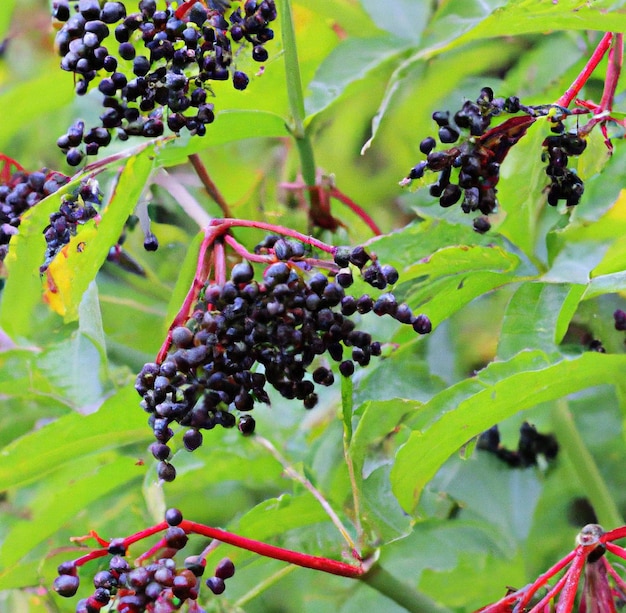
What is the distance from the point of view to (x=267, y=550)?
856mm

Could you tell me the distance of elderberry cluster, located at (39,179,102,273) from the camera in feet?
3.16

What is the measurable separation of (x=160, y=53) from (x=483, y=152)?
0.37 metres

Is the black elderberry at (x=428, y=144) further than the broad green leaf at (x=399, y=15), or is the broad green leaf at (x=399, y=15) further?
the broad green leaf at (x=399, y=15)

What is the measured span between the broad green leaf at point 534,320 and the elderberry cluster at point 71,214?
1.80 ft

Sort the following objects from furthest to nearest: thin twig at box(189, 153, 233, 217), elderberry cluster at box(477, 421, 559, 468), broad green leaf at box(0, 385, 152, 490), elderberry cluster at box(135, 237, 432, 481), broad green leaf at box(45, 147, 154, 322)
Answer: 1. elderberry cluster at box(477, 421, 559, 468)
2. thin twig at box(189, 153, 233, 217)
3. broad green leaf at box(0, 385, 152, 490)
4. broad green leaf at box(45, 147, 154, 322)
5. elderberry cluster at box(135, 237, 432, 481)

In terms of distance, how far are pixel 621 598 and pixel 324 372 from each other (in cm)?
42

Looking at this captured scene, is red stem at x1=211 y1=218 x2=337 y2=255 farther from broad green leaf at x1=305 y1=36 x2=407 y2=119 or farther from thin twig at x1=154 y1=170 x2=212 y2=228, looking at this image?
thin twig at x1=154 y1=170 x2=212 y2=228

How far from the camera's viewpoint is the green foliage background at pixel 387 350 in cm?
99

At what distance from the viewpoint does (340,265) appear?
816mm

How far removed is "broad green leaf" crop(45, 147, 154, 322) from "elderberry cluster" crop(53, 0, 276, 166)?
0.07 m

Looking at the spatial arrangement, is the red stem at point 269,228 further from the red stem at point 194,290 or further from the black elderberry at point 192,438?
the black elderberry at point 192,438

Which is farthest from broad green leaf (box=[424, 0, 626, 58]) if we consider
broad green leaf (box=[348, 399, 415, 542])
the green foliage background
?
broad green leaf (box=[348, 399, 415, 542])

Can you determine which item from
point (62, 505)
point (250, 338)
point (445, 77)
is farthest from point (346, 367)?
point (445, 77)

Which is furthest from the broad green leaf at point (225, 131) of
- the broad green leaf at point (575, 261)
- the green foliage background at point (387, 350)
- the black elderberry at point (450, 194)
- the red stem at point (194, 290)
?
the broad green leaf at point (575, 261)
